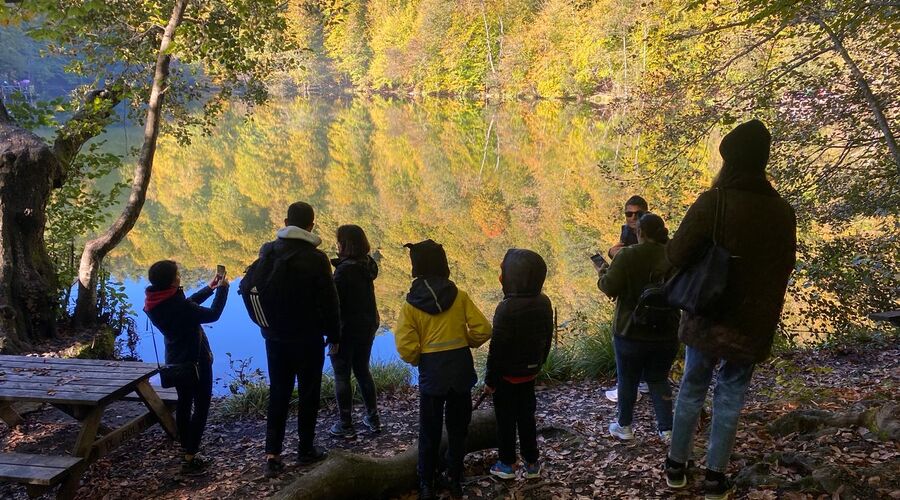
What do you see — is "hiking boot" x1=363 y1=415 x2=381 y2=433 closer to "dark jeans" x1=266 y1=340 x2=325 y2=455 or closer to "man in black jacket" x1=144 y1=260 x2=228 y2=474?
"dark jeans" x1=266 y1=340 x2=325 y2=455

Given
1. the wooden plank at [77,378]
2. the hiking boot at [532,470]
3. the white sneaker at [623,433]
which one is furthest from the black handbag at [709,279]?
the wooden plank at [77,378]

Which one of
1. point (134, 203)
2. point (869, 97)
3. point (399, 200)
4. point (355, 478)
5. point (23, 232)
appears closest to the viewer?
point (355, 478)

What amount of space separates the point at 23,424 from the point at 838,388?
7158 mm

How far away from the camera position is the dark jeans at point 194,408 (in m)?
4.35

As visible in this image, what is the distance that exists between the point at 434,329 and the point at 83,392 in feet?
8.52

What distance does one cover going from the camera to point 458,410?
138 inches

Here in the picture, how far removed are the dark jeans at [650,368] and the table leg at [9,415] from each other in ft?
16.9

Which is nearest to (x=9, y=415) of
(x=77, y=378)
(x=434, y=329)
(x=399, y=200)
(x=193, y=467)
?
(x=77, y=378)

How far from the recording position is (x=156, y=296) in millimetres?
Result: 4078

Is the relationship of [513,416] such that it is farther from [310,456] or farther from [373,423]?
[373,423]

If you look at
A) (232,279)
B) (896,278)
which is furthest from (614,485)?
(232,279)

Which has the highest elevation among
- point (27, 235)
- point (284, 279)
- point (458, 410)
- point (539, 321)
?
point (27, 235)

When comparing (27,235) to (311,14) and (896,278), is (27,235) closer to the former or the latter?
(311,14)

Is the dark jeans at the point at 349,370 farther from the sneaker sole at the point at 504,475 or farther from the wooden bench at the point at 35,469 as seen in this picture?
the wooden bench at the point at 35,469
